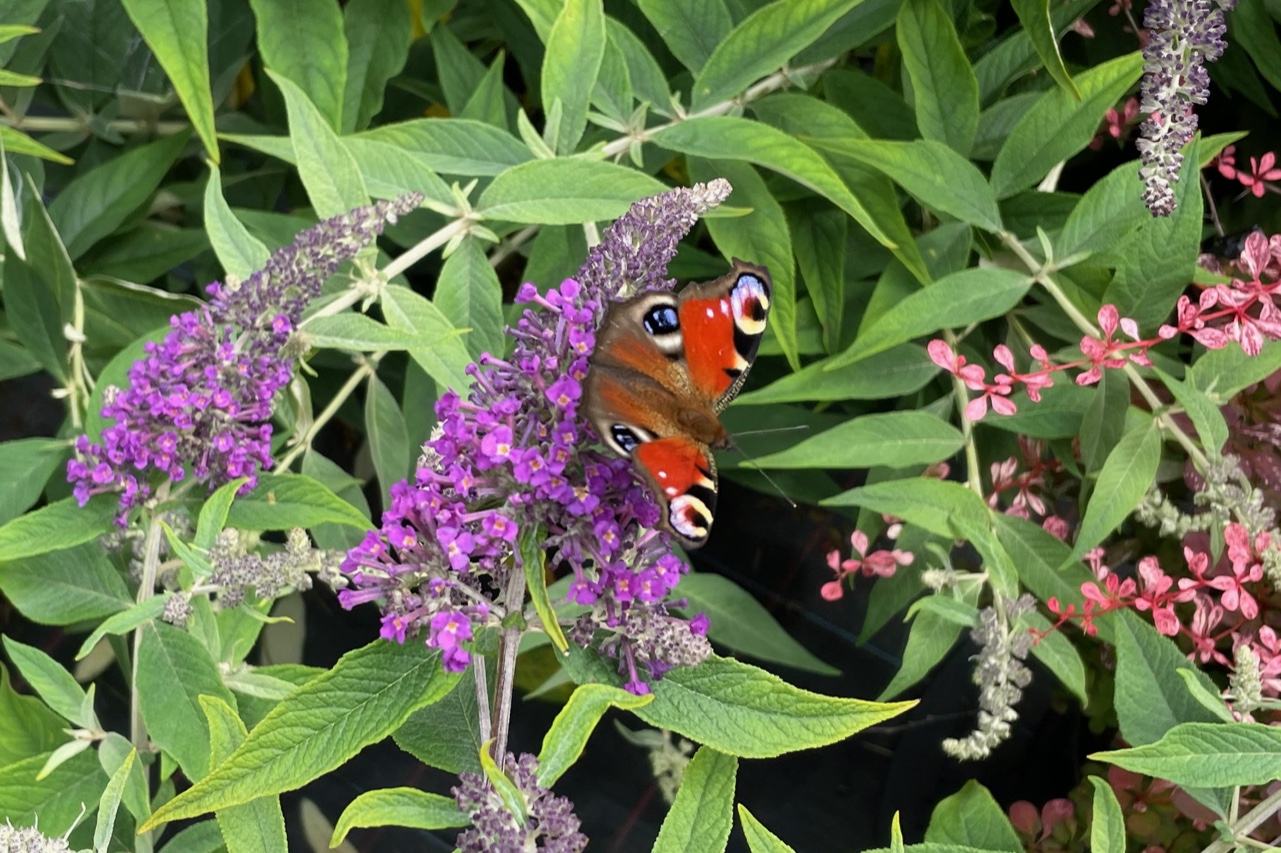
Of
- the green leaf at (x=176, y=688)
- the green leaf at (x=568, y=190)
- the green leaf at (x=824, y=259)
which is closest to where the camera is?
the green leaf at (x=176, y=688)

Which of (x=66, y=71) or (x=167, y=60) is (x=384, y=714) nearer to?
(x=167, y=60)

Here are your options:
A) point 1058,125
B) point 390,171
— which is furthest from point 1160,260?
point 390,171

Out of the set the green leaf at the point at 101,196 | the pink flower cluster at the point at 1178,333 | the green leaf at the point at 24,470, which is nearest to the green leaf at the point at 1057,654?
the pink flower cluster at the point at 1178,333

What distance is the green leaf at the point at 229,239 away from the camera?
0.95 metres

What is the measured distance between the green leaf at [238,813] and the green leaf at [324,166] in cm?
49

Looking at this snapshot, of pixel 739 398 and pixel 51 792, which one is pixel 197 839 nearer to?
pixel 51 792

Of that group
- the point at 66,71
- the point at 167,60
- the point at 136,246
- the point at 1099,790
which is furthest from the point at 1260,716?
the point at 66,71

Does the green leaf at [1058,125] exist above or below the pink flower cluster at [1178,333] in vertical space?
above

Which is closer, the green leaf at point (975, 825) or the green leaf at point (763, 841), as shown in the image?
the green leaf at point (763, 841)

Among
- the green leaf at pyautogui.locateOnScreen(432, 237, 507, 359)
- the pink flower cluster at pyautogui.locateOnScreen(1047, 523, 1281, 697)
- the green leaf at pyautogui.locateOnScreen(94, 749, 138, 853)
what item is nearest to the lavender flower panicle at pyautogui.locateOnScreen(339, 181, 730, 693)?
the green leaf at pyautogui.locateOnScreen(94, 749, 138, 853)

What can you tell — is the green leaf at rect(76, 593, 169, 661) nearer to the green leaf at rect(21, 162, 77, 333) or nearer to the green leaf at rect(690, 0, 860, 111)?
the green leaf at rect(21, 162, 77, 333)

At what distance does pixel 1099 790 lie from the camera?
80 cm

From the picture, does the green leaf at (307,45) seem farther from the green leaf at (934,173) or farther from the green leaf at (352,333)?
the green leaf at (934,173)

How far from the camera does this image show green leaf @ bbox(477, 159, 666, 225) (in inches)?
38.2
